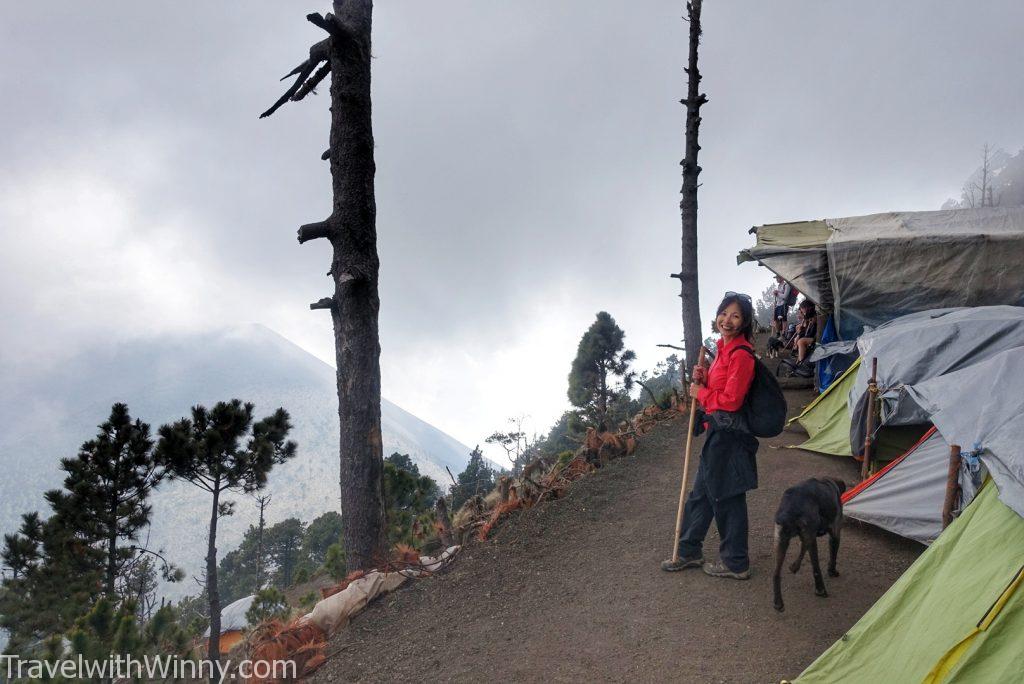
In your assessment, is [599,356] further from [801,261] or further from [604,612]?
[604,612]

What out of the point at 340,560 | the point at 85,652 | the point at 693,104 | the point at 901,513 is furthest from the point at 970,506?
the point at 340,560

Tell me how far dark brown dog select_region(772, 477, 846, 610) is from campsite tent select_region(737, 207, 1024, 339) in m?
5.97

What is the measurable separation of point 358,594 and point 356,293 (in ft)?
9.56

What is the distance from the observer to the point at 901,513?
197 inches

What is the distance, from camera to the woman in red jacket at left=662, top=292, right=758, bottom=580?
13.7 ft

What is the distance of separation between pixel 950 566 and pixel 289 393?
123381 mm

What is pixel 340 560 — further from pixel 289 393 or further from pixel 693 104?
pixel 289 393

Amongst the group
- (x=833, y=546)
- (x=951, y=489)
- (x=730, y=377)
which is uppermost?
(x=730, y=377)

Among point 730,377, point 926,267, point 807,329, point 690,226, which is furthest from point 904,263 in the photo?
point 730,377

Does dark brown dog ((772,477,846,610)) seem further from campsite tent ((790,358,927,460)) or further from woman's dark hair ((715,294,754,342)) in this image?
campsite tent ((790,358,927,460))

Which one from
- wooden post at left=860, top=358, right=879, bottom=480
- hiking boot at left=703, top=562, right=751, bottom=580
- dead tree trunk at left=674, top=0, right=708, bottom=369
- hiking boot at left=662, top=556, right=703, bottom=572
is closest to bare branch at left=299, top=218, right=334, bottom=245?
hiking boot at left=662, top=556, right=703, bottom=572

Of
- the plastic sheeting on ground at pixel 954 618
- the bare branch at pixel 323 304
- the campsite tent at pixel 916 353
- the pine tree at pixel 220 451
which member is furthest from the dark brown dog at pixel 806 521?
the pine tree at pixel 220 451

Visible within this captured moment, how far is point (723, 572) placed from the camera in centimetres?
451

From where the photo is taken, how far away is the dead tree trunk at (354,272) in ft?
18.8
